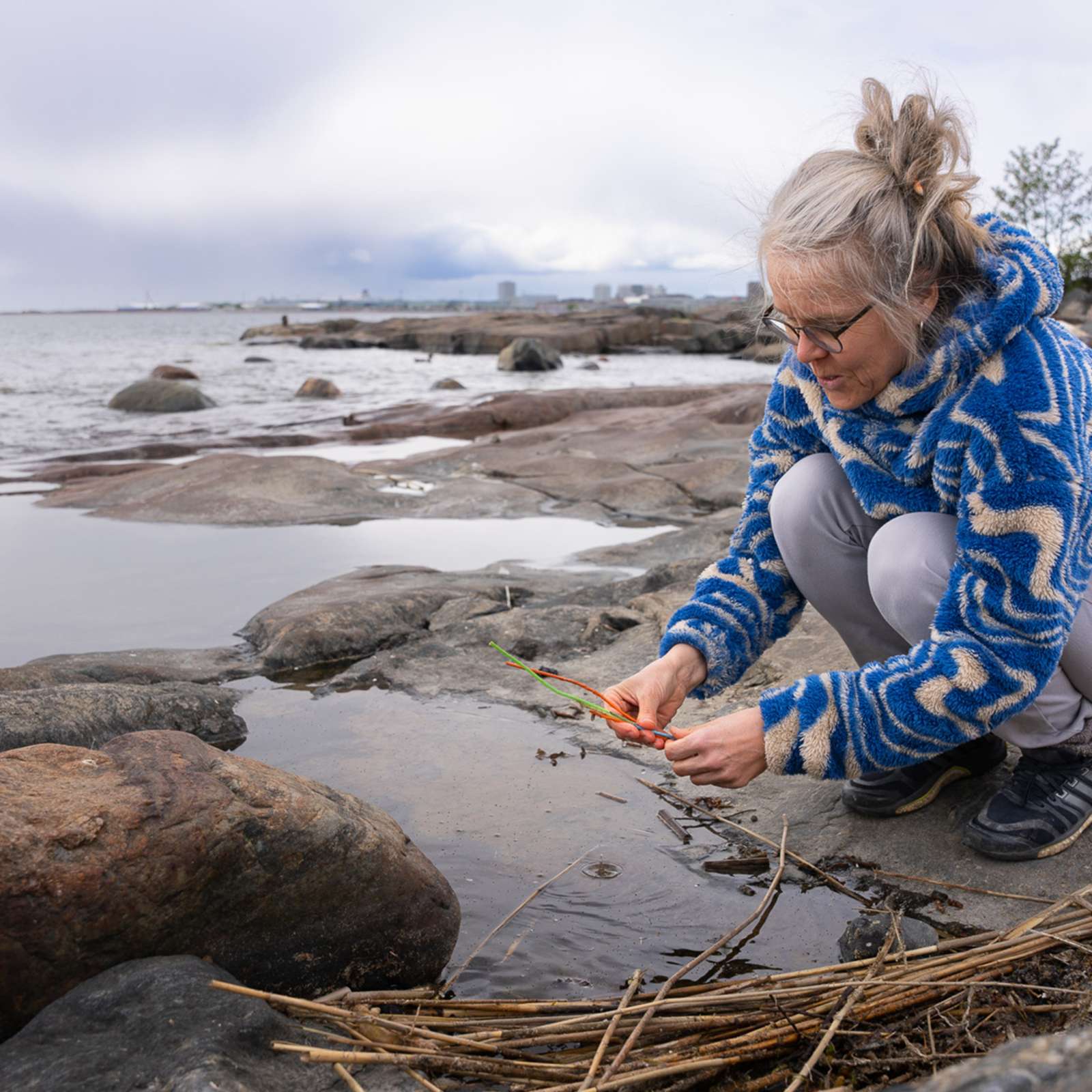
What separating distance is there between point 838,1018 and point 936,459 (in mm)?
1106

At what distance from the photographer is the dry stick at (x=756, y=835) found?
7.81ft

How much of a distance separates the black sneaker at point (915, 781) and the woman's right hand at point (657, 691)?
1.67 ft

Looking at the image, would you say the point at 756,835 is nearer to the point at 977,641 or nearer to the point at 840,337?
the point at 977,641

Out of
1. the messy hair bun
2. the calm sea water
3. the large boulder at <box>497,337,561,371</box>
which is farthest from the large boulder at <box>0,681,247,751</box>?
the large boulder at <box>497,337,561,371</box>

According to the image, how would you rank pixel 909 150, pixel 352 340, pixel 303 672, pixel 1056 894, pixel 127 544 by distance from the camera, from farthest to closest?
pixel 352 340 < pixel 127 544 < pixel 303 672 < pixel 1056 894 < pixel 909 150

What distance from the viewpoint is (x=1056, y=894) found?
2.29m

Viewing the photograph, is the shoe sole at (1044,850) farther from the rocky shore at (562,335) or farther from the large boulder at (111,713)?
the rocky shore at (562,335)

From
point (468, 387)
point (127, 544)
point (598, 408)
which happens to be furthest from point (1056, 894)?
point (468, 387)

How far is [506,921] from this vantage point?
2.30 meters

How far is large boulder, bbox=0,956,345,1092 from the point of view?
154 cm

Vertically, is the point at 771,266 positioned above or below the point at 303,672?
above

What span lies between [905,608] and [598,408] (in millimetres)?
11321

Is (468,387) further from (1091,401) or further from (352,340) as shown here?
(352,340)

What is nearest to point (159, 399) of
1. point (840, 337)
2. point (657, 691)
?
point (657, 691)
